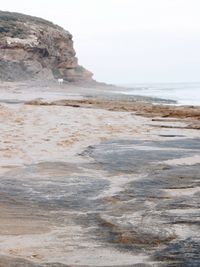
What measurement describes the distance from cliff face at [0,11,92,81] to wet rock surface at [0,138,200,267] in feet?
120

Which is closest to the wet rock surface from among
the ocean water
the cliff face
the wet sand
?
the wet sand

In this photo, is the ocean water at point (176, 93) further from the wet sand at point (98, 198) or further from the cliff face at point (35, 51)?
the wet sand at point (98, 198)

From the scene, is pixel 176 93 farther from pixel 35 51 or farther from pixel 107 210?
pixel 107 210

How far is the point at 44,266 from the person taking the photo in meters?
3.27

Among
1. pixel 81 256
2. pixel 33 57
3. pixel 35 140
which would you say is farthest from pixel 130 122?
pixel 33 57

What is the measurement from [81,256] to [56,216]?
1040 millimetres

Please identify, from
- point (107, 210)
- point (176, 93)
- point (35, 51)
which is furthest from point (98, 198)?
point (35, 51)

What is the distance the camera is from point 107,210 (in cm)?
464

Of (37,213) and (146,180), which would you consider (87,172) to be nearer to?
(146,180)

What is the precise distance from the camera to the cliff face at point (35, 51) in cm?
4447

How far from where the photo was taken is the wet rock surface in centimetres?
353

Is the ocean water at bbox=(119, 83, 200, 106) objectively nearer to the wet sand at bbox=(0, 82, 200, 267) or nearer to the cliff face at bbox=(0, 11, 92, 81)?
the cliff face at bbox=(0, 11, 92, 81)

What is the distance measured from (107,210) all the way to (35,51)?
43.7 meters

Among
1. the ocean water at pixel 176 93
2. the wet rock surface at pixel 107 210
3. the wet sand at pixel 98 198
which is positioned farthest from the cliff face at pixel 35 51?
the wet rock surface at pixel 107 210
